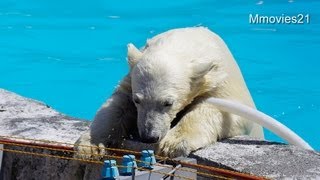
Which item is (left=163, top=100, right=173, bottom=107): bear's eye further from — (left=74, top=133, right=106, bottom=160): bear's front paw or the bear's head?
(left=74, top=133, right=106, bottom=160): bear's front paw

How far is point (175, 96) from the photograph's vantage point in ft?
12.1

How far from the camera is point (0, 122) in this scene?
4.45 meters

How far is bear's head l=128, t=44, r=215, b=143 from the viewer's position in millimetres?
3600

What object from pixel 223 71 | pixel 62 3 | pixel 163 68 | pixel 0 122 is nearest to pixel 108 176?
pixel 163 68

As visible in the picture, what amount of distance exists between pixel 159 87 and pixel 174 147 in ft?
1.03

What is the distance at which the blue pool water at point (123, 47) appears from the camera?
937cm

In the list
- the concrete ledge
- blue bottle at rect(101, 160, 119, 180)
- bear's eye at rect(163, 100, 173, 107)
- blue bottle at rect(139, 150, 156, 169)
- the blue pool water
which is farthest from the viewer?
the blue pool water

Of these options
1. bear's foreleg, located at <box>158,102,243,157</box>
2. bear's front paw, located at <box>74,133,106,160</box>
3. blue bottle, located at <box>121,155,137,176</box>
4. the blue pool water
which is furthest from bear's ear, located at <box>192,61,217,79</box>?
the blue pool water

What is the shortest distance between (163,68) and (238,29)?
8.49 meters

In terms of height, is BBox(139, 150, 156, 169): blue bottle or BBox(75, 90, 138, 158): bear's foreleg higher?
BBox(75, 90, 138, 158): bear's foreleg

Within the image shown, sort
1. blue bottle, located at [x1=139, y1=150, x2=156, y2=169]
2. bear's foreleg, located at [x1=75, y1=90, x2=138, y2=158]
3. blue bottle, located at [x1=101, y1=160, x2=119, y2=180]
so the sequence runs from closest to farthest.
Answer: blue bottle, located at [x1=101, y1=160, x2=119, y2=180], blue bottle, located at [x1=139, y1=150, x2=156, y2=169], bear's foreleg, located at [x1=75, y1=90, x2=138, y2=158]

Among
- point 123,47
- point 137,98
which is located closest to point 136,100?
point 137,98

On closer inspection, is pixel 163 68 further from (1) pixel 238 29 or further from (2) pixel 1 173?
(1) pixel 238 29

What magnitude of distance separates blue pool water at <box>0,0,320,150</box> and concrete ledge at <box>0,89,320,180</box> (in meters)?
3.74
